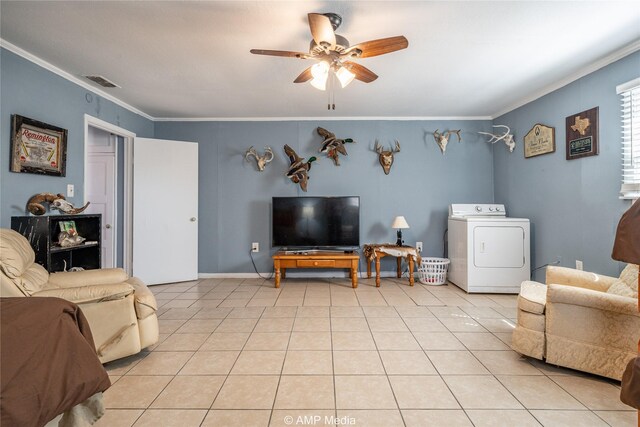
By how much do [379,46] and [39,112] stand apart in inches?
115

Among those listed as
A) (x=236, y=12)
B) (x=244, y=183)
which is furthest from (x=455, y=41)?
(x=244, y=183)

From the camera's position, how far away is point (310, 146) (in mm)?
4352

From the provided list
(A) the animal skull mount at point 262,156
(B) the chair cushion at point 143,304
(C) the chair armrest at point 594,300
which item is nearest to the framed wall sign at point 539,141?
(C) the chair armrest at point 594,300

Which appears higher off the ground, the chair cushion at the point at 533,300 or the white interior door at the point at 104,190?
the white interior door at the point at 104,190

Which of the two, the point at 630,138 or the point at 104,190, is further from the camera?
the point at 104,190

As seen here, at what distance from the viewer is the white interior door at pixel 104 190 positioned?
3.94 m

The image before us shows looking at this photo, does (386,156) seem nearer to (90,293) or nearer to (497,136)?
(497,136)

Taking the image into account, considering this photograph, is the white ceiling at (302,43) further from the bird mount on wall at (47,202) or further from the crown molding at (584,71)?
the bird mount on wall at (47,202)

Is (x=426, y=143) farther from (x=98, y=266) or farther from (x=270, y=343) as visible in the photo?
(x=98, y=266)

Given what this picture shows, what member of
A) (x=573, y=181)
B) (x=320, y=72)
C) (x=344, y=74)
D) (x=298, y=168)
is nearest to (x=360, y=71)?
(x=344, y=74)

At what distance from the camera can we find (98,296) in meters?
1.90

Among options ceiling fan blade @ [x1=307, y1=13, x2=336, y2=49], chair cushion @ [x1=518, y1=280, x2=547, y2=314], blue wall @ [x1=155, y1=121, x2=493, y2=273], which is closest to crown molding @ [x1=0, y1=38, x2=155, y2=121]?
blue wall @ [x1=155, y1=121, x2=493, y2=273]

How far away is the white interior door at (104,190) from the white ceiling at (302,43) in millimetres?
911

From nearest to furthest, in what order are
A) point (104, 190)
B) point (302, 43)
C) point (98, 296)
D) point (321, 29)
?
point (321, 29)
point (98, 296)
point (302, 43)
point (104, 190)
